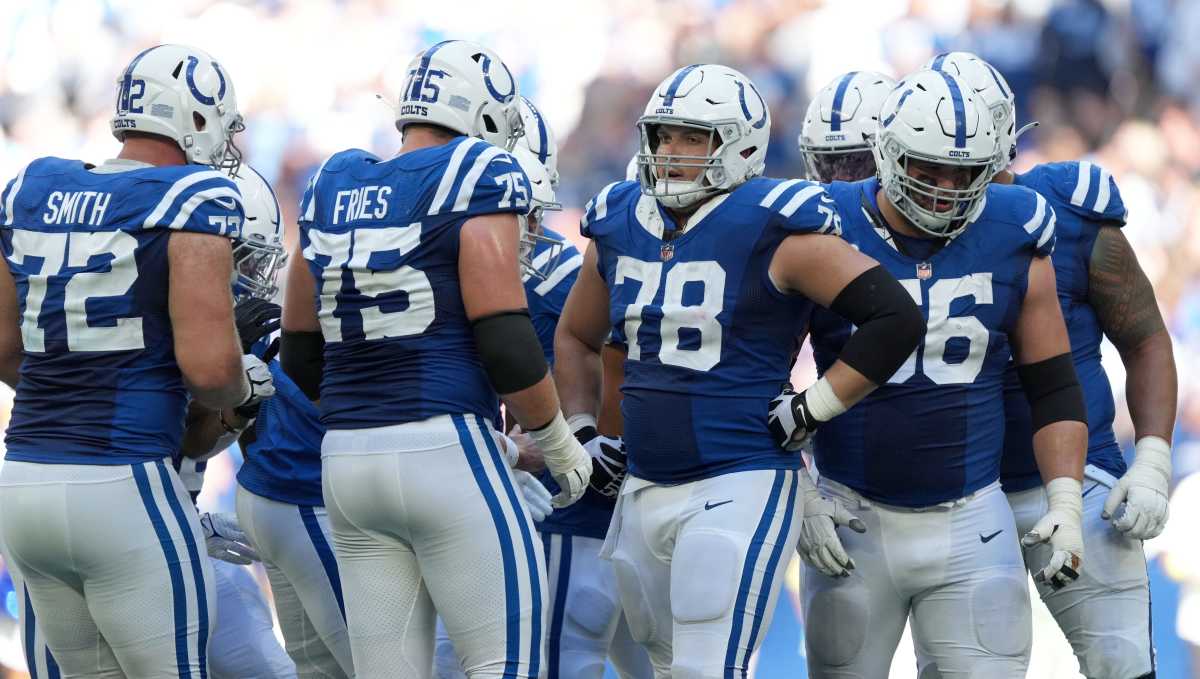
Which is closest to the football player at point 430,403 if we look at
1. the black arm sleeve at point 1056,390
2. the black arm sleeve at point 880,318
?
the black arm sleeve at point 880,318

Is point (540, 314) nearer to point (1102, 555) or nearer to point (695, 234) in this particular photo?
point (695, 234)

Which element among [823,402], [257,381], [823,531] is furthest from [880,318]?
[257,381]

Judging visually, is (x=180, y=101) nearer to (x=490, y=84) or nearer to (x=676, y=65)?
(x=490, y=84)

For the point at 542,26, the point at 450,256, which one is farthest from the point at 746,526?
the point at 542,26

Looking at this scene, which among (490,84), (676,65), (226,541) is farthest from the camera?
(676,65)

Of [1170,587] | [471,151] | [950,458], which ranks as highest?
[471,151]

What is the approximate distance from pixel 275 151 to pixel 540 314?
8.64ft

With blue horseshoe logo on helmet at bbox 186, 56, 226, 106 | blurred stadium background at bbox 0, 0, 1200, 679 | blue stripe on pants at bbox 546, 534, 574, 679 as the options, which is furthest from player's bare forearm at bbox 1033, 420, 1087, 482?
blurred stadium background at bbox 0, 0, 1200, 679

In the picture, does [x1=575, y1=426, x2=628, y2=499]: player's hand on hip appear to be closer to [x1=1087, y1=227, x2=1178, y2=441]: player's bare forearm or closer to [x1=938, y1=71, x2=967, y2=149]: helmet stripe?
[x1=938, y1=71, x2=967, y2=149]: helmet stripe

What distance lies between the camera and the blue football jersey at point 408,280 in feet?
10.2

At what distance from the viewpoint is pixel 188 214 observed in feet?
10.1

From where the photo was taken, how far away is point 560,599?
403 cm

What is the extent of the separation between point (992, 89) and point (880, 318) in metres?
0.98

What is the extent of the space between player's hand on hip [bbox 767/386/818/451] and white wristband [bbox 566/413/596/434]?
0.57 meters
